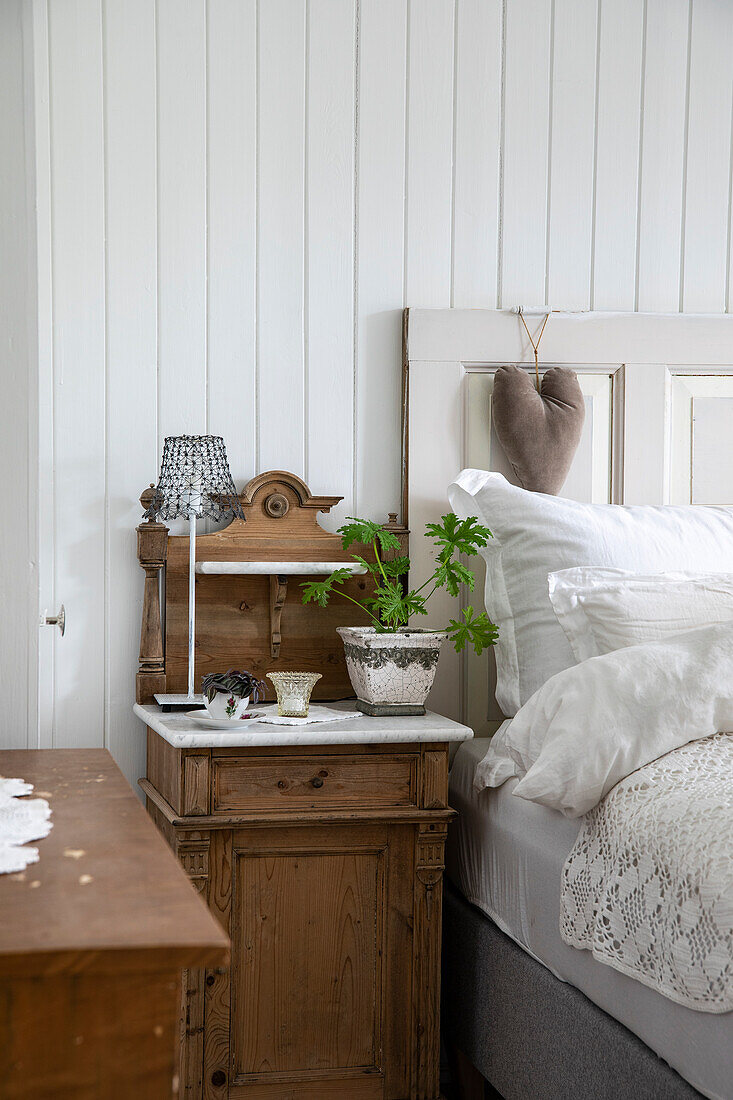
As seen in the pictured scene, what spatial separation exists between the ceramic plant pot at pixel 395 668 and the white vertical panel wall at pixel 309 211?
45cm

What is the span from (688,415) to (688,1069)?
1.59m

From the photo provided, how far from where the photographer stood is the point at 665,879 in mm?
1330

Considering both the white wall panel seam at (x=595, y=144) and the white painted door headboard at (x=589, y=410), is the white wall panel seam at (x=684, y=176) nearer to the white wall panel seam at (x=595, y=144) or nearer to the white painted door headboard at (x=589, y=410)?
the white painted door headboard at (x=589, y=410)

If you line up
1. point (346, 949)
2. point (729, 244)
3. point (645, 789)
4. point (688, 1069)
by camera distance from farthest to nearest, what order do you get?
1. point (729, 244)
2. point (346, 949)
3. point (645, 789)
4. point (688, 1069)

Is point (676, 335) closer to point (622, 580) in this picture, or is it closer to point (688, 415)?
point (688, 415)

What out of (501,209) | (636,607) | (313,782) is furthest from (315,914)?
(501,209)

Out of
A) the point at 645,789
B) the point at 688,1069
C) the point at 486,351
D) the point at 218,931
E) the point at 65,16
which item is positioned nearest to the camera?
the point at 218,931

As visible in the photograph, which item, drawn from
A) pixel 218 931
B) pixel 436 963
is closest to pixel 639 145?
pixel 436 963

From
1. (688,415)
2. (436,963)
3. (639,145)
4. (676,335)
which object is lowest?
(436,963)

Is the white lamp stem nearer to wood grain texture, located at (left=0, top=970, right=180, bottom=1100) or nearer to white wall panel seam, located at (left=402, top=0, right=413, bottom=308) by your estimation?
white wall panel seam, located at (left=402, top=0, right=413, bottom=308)

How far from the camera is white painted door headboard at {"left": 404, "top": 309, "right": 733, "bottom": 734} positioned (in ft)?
7.66

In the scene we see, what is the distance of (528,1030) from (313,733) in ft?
1.98

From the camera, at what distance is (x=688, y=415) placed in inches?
97.0

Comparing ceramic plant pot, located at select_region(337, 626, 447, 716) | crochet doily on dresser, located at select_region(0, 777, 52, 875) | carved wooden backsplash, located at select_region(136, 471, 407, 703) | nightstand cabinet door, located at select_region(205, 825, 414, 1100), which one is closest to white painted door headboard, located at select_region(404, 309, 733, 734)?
carved wooden backsplash, located at select_region(136, 471, 407, 703)
